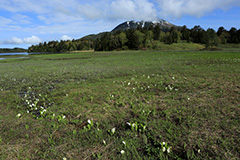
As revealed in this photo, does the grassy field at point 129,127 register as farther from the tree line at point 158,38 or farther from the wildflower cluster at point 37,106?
the tree line at point 158,38

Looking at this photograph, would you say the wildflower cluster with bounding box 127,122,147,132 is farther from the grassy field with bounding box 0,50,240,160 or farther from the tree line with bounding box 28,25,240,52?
the tree line with bounding box 28,25,240,52

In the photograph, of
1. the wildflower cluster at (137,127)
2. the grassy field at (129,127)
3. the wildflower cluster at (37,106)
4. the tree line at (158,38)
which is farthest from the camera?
the tree line at (158,38)

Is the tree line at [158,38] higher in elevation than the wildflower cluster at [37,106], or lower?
higher

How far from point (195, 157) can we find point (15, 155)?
4.72 m

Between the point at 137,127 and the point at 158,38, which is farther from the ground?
the point at 158,38

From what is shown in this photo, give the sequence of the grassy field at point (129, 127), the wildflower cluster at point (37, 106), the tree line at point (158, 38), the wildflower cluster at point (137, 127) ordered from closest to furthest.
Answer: the grassy field at point (129, 127) → the wildflower cluster at point (137, 127) → the wildflower cluster at point (37, 106) → the tree line at point (158, 38)

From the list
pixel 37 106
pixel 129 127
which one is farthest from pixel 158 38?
pixel 129 127

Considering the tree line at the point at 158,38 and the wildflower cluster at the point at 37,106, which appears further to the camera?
the tree line at the point at 158,38

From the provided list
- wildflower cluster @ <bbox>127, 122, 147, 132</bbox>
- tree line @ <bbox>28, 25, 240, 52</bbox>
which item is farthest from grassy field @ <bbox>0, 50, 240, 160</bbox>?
tree line @ <bbox>28, 25, 240, 52</bbox>

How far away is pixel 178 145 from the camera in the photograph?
355 centimetres

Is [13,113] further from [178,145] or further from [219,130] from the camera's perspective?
[219,130]

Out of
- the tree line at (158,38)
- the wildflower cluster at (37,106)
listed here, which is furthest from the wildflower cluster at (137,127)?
the tree line at (158,38)

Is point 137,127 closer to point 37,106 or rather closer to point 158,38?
point 37,106

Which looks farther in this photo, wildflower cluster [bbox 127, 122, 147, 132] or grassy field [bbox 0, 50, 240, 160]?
wildflower cluster [bbox 127, 122, 147, 132]
